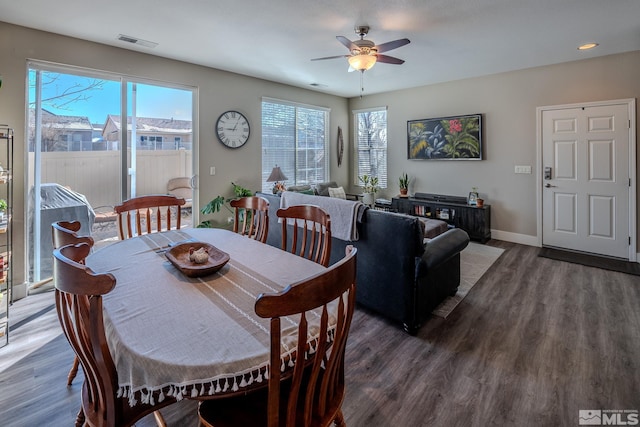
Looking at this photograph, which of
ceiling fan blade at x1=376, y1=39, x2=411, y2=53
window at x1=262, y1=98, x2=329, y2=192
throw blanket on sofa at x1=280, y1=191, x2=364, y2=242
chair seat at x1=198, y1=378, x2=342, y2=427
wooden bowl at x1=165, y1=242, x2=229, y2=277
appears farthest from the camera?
window at x1=262, y1=98, x2=329, y2=192

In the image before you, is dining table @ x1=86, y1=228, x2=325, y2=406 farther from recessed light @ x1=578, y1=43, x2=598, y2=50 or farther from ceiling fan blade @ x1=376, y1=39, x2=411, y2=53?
recessed light @ x1=578, y1=43, x2=598, y2=50

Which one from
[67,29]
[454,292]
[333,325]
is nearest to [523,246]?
[454,292]

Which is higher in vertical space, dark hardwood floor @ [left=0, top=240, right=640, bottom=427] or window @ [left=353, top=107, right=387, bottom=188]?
window @ [left=353, top=107, right=387, bottom=188]

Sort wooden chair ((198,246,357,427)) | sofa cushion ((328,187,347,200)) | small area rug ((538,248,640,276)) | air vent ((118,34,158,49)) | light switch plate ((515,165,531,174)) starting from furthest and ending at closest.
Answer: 1. sofa cushion ((328,187,347,200))
2. light switch plate ((515,165,531,174))
3. small area rug ((538,248,640,276))
4. air vent ((118,34,158,49))
5. wooden chair ((198,246,357,427))

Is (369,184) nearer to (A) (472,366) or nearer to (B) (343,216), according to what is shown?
(B) (343,216)

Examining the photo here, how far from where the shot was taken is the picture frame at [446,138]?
5.27m

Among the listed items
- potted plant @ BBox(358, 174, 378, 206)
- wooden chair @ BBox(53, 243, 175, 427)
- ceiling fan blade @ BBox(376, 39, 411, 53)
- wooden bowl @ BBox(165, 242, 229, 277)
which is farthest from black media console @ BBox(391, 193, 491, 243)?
wooden chair @ BBox(53, 243, 175, 427)

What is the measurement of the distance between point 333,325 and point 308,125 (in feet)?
18.1

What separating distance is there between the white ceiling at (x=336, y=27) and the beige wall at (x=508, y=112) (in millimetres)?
284

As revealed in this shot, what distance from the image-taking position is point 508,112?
496cm

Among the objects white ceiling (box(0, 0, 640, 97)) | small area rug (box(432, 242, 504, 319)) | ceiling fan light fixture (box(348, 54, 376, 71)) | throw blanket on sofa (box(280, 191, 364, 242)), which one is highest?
white ceiling (box(0, 0, 640, 97))

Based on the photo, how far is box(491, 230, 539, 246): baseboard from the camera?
492 centimetres

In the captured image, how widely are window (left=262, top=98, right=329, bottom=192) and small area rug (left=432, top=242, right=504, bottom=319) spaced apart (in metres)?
3.24

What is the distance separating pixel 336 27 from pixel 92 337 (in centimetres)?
333
